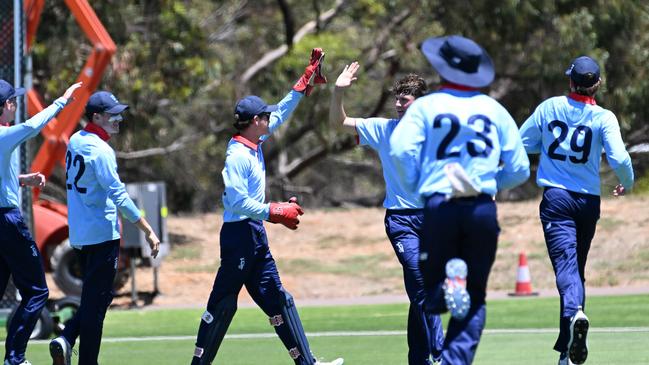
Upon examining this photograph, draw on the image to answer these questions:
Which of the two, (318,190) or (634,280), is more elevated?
(634,280)

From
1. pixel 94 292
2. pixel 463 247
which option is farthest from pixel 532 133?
pixel 94 292

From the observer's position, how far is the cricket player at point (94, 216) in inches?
364

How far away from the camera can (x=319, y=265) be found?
79.6 ft

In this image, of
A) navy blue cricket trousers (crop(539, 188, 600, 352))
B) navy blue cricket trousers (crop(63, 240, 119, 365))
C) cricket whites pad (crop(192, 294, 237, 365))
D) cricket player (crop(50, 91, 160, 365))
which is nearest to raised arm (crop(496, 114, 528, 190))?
navy blue cricket trousers (crop(539, 188, 600, 352))

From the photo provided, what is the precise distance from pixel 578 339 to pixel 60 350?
377 cm

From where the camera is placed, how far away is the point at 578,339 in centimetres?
923

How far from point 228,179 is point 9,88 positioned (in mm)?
2132

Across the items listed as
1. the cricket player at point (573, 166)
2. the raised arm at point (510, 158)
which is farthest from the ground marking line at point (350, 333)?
the raised arm at point (510, 158)

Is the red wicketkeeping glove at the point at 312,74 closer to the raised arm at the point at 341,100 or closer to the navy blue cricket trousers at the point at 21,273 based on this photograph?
the raised arm at the point at 341,100

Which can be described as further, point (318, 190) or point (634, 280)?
point (318, 190)

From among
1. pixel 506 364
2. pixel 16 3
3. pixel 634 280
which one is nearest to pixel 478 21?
pixel 634 280

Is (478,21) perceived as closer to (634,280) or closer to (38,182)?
(634,280)

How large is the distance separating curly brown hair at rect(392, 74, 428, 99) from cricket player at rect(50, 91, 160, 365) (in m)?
2.05

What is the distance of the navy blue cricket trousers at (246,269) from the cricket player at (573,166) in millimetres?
2103
